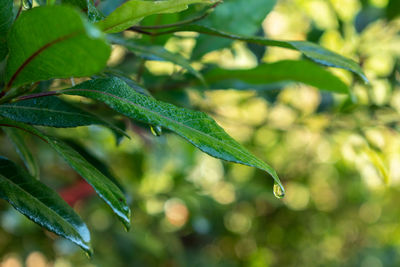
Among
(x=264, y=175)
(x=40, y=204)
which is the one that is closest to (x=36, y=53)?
(x=40, y=204)

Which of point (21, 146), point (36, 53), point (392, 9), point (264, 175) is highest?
point (36, 53)

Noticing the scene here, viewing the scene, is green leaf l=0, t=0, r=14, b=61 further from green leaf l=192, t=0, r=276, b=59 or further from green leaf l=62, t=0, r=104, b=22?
green leaf l=192, t=0, r=276, b=59

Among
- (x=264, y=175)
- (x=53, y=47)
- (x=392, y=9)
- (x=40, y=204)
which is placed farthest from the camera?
(x=264, y=175)

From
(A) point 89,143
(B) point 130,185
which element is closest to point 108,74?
(A) point 89,143

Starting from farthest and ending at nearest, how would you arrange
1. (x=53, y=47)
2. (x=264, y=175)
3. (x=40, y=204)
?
(x=264, y=175) < (x=40, y=204) < (x=53, y=47)

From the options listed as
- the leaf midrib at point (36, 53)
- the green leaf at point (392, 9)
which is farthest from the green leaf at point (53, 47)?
the green leaf at point (392, 9)

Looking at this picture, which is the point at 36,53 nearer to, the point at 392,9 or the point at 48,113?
the point at 48,113

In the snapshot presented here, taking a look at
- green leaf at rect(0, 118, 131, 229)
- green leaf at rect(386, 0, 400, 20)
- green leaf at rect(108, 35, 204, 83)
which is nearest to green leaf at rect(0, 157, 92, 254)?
green leaf at rect(0, 118, 131, 229)
